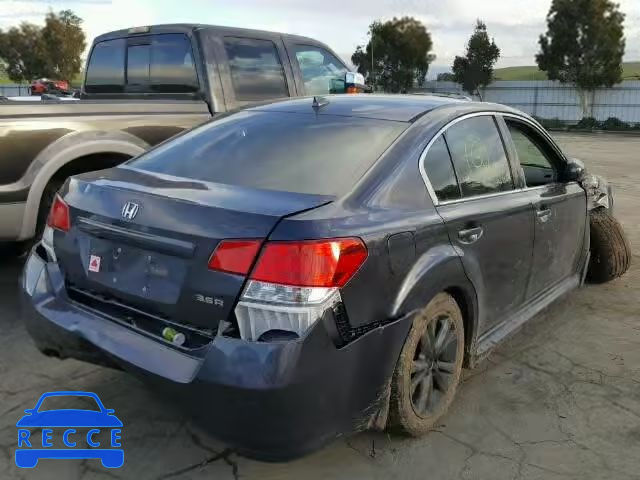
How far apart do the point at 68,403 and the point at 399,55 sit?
39936 millimetres

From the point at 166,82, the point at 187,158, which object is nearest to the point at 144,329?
the point at 187,158

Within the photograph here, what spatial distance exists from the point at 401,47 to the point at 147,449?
40243mm

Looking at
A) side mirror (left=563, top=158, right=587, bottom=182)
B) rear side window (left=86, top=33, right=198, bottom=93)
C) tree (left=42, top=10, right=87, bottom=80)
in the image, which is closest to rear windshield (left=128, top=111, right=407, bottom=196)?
side mirror (left=563, top=158, right=587, bottom=182)

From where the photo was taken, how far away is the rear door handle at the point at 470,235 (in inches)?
119

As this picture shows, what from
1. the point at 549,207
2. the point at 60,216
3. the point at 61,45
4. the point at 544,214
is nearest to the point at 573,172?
the point at 549,207

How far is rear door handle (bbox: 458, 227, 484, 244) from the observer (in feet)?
9.91

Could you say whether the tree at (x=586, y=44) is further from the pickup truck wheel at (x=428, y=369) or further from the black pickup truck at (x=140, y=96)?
the pickup truck wheel at (x=428, y=369)

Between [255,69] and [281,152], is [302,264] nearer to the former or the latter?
[281,152]

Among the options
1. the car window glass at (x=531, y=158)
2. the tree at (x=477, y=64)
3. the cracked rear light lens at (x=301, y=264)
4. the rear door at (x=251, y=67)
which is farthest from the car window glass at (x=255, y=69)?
the tree at (x=477, y=64)

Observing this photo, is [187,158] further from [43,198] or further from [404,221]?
[43,198]

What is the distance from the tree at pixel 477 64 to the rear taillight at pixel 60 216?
119 ft

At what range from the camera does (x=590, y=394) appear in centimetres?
351

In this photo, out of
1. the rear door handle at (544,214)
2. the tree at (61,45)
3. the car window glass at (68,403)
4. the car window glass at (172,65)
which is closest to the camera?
the car window glass at (68,403)

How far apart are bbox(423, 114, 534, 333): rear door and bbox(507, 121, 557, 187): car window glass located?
0.33m
